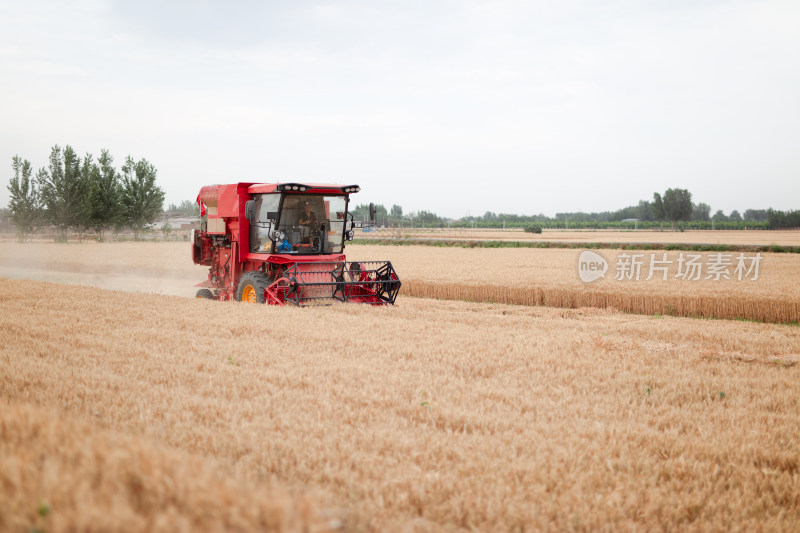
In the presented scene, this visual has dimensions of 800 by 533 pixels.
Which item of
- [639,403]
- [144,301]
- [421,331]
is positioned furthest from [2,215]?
[639,403]

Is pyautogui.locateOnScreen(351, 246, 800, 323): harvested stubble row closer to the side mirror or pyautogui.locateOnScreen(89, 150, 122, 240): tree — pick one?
the side mirror

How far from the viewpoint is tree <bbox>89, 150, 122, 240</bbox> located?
2185 inches

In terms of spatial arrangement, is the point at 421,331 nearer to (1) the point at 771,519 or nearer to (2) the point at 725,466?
(2) the point at 725,466

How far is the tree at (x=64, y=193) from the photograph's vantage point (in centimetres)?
5488

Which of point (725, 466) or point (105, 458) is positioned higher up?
point (105, 458)

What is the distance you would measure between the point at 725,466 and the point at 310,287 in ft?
32.1

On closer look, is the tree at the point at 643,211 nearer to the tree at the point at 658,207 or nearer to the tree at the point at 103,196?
the tree at the point at 658,207

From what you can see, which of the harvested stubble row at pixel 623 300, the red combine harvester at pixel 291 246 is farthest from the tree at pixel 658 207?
the red combine harvester at pixel 291 246

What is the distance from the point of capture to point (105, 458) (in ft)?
9.54

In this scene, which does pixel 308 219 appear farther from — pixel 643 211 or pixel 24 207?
pixel 643 211

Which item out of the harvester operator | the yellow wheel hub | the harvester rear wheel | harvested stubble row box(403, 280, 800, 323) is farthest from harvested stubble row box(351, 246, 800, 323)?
the yellow wheel hub

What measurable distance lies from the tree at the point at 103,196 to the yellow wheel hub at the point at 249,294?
47914 millimetres

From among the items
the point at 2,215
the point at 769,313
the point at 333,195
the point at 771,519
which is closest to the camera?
the point at 771,519

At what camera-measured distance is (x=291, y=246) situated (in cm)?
1367
